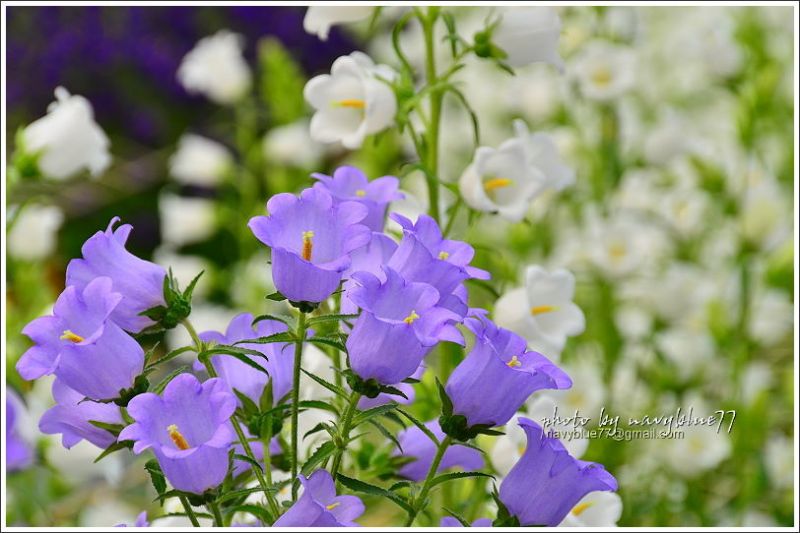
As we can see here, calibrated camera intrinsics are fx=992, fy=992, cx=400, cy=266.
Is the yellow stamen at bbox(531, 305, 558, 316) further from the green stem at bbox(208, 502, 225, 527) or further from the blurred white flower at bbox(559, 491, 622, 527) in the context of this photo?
the green stem at bbox(208, 502, 225, 527)

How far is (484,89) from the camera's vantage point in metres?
1.77

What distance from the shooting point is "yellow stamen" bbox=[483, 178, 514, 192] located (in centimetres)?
71

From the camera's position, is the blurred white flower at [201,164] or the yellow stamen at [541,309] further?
the blurred white flower at [201,164]

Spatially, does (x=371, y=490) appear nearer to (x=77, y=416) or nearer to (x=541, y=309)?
(x=77, y=416)

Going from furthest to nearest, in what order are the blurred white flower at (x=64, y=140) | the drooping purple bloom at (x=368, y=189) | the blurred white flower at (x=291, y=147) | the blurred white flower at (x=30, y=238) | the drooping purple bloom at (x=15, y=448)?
the blurred white flower at (x=291, y=147)
the blurred white flower at (x=30, y=238)
the blurred white flower at (x=64, y=140)
the drooping purple bloom at (x=15, y=448)
the drooping purple bloom at (x=368, y=189)

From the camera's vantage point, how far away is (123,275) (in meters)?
0.43

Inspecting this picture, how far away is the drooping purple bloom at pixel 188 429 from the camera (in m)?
0.38

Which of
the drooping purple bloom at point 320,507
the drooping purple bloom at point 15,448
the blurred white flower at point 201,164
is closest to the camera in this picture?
the drooping purple bloom at point 320,507

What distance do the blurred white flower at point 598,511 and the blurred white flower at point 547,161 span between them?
26cm

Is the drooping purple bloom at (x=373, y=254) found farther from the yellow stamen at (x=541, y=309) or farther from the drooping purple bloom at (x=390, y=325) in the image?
the yellow stamen at (x=541, y=309)

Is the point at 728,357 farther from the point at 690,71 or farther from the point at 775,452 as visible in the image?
the point at 690,71

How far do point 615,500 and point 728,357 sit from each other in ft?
2.19

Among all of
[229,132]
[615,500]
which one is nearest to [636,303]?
[615,500]

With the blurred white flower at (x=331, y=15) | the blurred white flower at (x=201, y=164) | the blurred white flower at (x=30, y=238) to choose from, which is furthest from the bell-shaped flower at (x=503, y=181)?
the blurred white flower at (x=201, y=164)
